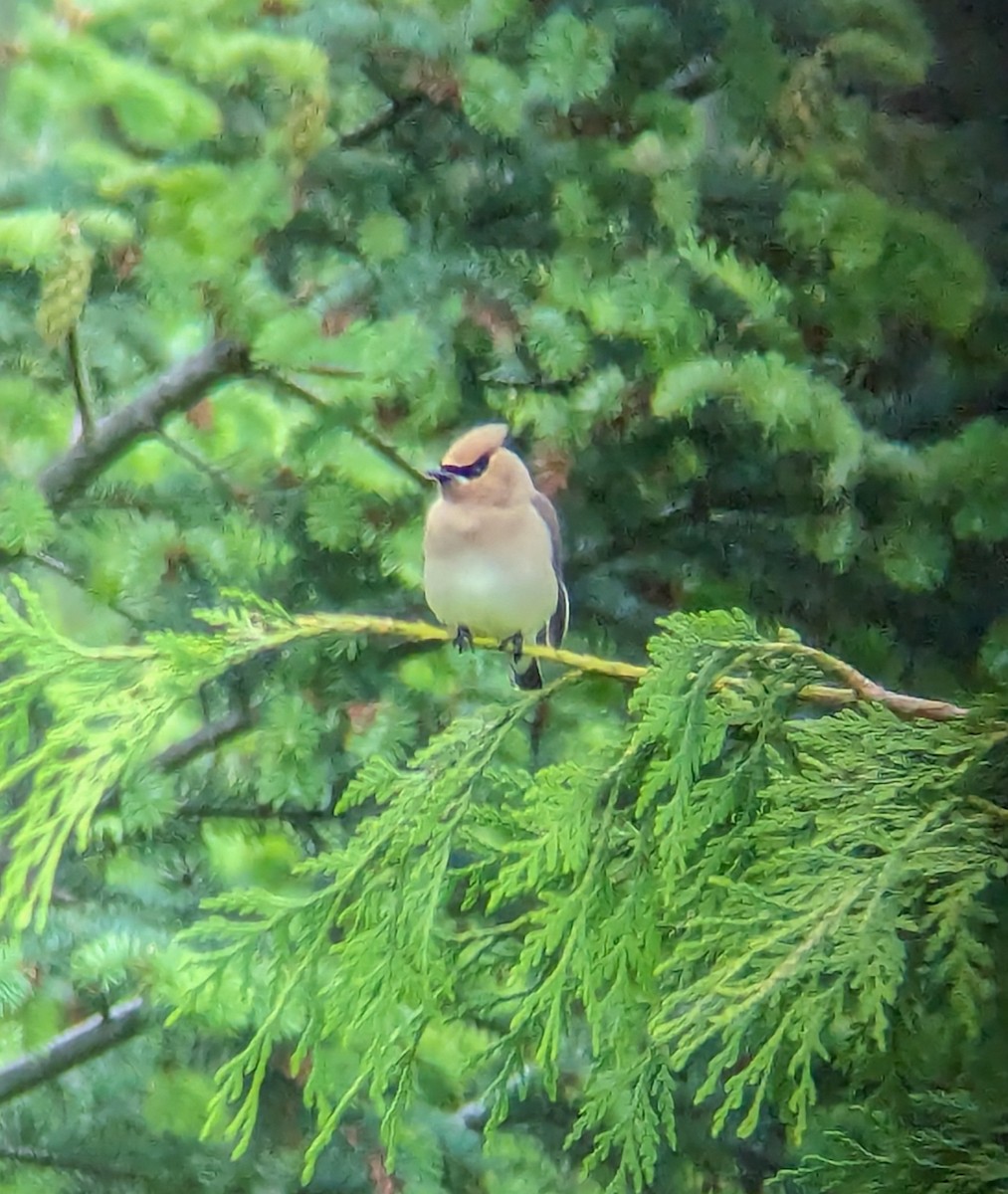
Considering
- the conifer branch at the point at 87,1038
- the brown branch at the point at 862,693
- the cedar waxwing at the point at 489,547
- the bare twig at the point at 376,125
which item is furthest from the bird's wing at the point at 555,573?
the conifer branch at the point at 87,1038

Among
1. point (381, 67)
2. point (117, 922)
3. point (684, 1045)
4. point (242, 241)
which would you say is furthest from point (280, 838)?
point (381, 67)

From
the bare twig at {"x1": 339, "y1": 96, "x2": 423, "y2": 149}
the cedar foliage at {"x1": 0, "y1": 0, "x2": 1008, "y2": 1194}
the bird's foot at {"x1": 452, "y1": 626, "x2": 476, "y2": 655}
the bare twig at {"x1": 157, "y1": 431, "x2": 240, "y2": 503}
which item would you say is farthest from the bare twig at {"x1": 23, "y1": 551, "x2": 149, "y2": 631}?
the bare twig at {"x1": 339, "y1": 96, "x2": 423, "y2": 149}

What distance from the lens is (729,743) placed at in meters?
0.86

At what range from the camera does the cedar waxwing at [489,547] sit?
2.88 feet

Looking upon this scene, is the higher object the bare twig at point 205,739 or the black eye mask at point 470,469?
the black eye mask at point 470,469

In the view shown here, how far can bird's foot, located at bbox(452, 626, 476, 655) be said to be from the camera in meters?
0.89

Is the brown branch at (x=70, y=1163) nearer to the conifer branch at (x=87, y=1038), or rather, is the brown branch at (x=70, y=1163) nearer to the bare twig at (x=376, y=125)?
the conifer branch at (x=87, y=1038)

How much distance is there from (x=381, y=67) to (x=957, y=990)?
755 mm

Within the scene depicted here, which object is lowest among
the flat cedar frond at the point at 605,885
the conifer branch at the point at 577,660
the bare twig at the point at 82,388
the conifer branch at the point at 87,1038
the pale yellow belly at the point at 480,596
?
the conifer branch at the point at 87,1038

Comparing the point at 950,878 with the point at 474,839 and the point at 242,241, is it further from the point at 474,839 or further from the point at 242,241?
the point at 242,241

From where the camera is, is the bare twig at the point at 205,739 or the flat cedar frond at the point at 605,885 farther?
the bare twig at the point at 205,739

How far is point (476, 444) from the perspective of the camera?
34.8 inches

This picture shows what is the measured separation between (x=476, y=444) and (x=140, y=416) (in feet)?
0.77

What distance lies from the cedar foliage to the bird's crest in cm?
1
